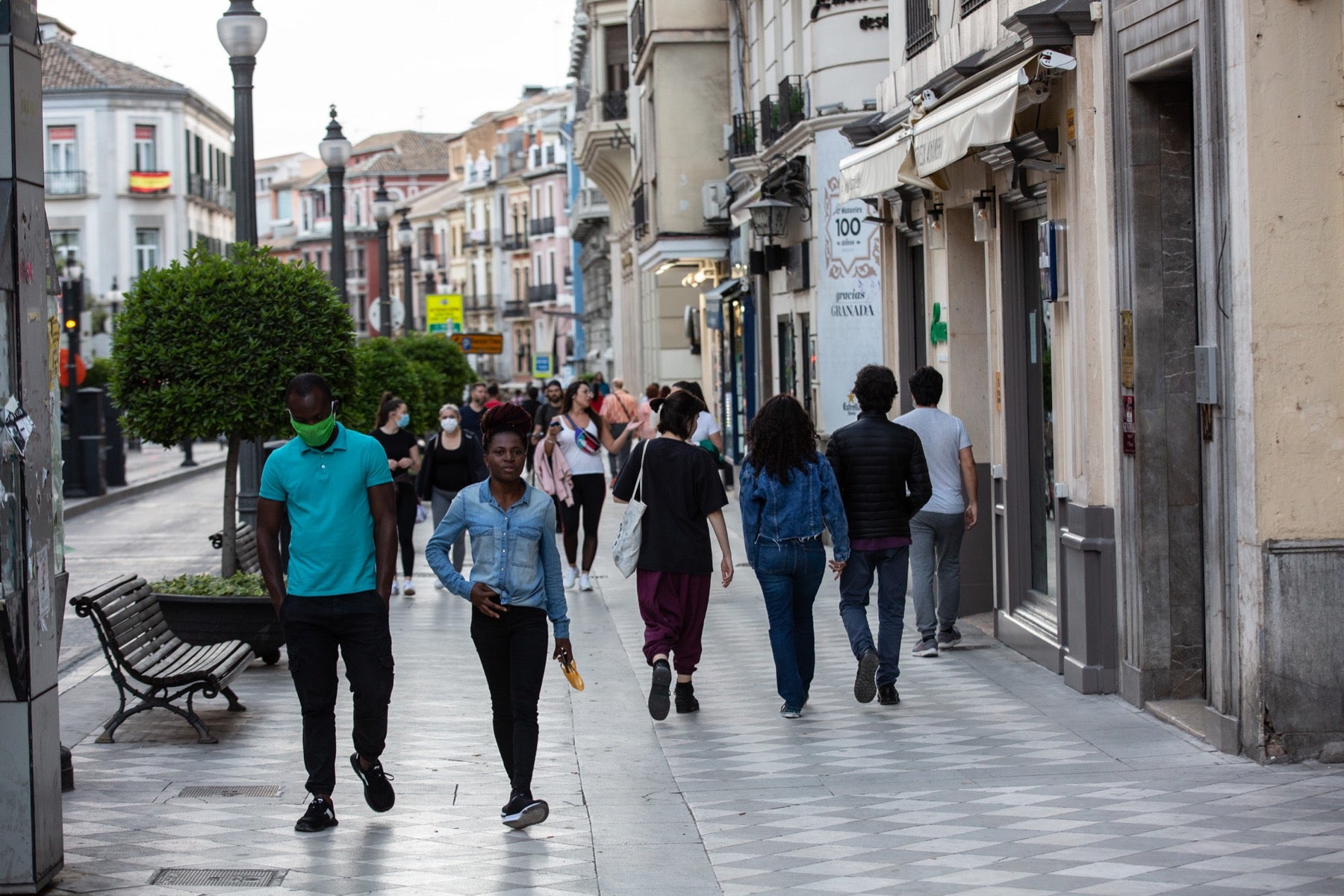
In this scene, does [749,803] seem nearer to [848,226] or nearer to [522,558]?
[522,558]

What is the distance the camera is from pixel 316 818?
7.19 m

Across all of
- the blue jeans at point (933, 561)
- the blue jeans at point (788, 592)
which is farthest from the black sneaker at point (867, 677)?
the blue jeans at point (933, 561)

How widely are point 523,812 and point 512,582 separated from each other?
916 millimetres

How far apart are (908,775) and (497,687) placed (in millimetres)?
1921

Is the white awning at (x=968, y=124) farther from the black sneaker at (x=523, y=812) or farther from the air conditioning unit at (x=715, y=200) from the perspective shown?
the air conditioning unit at (x=715, y=200)

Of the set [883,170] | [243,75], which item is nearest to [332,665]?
[883,170]

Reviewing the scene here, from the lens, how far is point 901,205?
1490 centimetres

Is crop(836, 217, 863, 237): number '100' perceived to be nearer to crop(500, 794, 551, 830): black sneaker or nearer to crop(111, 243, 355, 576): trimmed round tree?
crop(111, 243, 355, 576): trimmed round tree

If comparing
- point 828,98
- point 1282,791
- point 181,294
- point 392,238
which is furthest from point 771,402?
point 392,238

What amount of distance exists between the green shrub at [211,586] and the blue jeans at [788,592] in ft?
10.6

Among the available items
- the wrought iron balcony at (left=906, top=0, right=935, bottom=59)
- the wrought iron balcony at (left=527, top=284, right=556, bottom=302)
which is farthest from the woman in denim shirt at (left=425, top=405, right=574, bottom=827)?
the wrought iron balcony at (left=527, top=284, right=556, bottom=302)

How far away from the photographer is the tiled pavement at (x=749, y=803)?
636 cm

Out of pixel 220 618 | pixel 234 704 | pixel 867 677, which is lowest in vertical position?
pixel 234 704

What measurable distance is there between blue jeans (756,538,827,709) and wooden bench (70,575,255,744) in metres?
2.85
